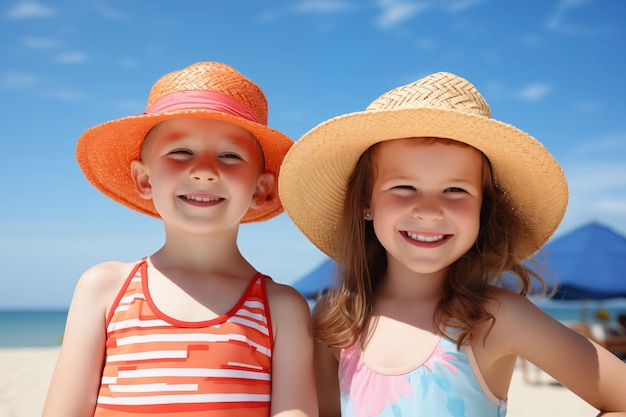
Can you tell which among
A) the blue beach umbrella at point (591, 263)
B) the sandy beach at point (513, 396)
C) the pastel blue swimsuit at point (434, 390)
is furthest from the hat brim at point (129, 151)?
the blue beach umbrella at point (591, 263)

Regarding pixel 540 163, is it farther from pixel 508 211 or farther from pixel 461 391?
pixel 461 391

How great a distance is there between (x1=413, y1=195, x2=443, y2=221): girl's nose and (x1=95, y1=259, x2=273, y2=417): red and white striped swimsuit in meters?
0.70

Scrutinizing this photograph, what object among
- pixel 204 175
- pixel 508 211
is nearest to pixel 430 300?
pixel 508 211

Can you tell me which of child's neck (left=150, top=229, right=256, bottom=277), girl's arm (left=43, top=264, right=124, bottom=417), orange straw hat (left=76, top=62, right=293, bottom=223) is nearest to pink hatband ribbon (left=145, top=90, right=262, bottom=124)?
orange straw hat (left=76, top=62, right=293, bottom=223)

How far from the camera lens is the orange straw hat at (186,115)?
2.37m

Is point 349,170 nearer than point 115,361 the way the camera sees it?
No

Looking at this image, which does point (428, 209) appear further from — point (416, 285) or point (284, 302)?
point (284, 302)

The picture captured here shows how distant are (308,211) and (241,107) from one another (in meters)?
0.58

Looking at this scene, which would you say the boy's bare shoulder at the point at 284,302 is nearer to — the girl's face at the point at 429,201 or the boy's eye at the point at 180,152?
the girl's face at the point at 429,201

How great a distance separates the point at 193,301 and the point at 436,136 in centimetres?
109

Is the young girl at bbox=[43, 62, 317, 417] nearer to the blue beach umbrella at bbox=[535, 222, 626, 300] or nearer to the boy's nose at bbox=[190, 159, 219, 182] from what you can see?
the boy's nose at bbox=[190, 159, 219, 182]

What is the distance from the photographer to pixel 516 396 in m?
8.41

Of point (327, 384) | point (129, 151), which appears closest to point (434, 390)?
point (327, 384)

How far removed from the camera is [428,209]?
2178 millimetres
